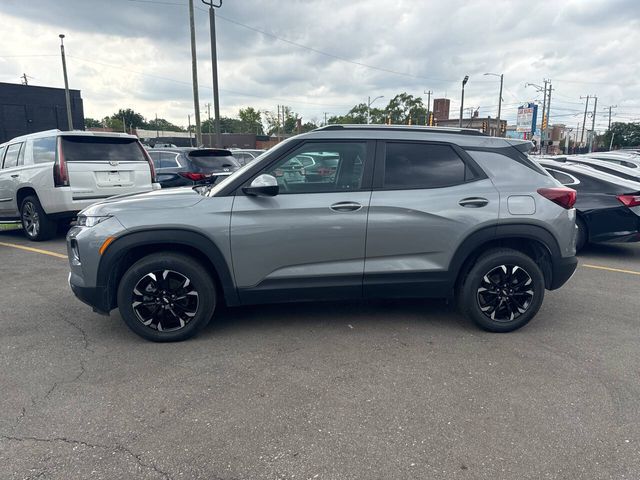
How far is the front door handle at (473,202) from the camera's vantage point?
3.91m

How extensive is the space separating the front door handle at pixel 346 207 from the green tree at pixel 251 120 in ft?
292

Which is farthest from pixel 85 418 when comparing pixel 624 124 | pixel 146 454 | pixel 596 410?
pixel 624 124

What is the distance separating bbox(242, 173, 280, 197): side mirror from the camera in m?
3.61

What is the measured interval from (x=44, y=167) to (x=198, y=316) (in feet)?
18.6

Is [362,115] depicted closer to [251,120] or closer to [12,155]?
[251,120]

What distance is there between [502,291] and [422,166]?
1344mm

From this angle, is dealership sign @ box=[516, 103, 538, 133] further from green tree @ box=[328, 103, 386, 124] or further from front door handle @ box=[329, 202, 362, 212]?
front door handle @ box=[329, 202, 362, 212]

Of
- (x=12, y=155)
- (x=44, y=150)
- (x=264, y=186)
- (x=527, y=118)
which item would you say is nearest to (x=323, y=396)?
(x=264, y=186)

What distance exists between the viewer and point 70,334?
403 centimetres

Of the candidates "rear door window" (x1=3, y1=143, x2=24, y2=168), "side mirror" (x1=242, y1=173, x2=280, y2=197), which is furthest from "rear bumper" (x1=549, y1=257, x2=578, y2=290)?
"rear door window" (x1=3, y1=143, x2=24, y2=168)

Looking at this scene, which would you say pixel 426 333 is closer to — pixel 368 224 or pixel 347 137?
pixel 368 224

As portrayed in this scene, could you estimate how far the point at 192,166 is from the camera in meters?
10.0

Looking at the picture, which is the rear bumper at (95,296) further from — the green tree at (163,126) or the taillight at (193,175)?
the green tree at (163,126)

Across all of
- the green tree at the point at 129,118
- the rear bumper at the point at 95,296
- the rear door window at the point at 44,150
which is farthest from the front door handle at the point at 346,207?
the green tree at the point at 129,118
